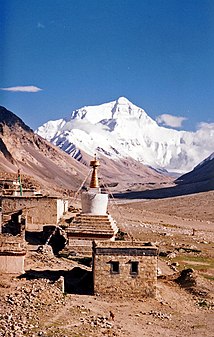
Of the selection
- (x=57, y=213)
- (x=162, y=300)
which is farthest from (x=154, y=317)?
(x=57, y=213)

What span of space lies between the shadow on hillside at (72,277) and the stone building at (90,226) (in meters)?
3.35

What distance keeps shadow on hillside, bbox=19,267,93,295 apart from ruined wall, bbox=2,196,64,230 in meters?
10.6

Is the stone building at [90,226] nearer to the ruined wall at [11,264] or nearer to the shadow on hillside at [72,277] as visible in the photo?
the shadow on hillside at [72,277]

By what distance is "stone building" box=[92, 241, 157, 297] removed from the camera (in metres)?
18.3

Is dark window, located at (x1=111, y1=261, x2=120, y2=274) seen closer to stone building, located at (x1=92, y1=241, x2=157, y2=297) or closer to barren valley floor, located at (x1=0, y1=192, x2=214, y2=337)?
stone building, located at (x1=92, y1=241, x2=157, y2=297)

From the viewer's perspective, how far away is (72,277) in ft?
66.3

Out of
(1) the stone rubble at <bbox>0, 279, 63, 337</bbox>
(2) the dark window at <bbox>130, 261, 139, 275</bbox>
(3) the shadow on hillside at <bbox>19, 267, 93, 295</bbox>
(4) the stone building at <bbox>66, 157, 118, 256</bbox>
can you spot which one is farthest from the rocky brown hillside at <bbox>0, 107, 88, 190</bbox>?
(1) the stone rubble at <bbox>0, 279, 63, 337</bbox>

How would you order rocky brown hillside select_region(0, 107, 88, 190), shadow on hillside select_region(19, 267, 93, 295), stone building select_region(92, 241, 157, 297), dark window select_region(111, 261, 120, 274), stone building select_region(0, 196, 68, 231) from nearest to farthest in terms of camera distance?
stone building select_region(92, 241, 157, 297) < dark window select_region(111, 261, 120, 274) < shadow on hillside select_region(19, 267, 93, 295) < stone building select_region(0, 196, 68, 231) < rocky brown hillside select_region(0, 107, 88, 190)

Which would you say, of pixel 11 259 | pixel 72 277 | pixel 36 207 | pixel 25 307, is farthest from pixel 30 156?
pixel 25 307

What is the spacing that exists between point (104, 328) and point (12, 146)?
125 meters

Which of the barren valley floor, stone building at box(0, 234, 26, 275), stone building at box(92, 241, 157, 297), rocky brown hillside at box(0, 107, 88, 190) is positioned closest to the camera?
the barren valley floor

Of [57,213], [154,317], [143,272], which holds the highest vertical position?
[57,213]

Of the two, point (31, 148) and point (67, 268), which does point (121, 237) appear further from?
point (31, 148)

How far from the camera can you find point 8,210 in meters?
31.3
